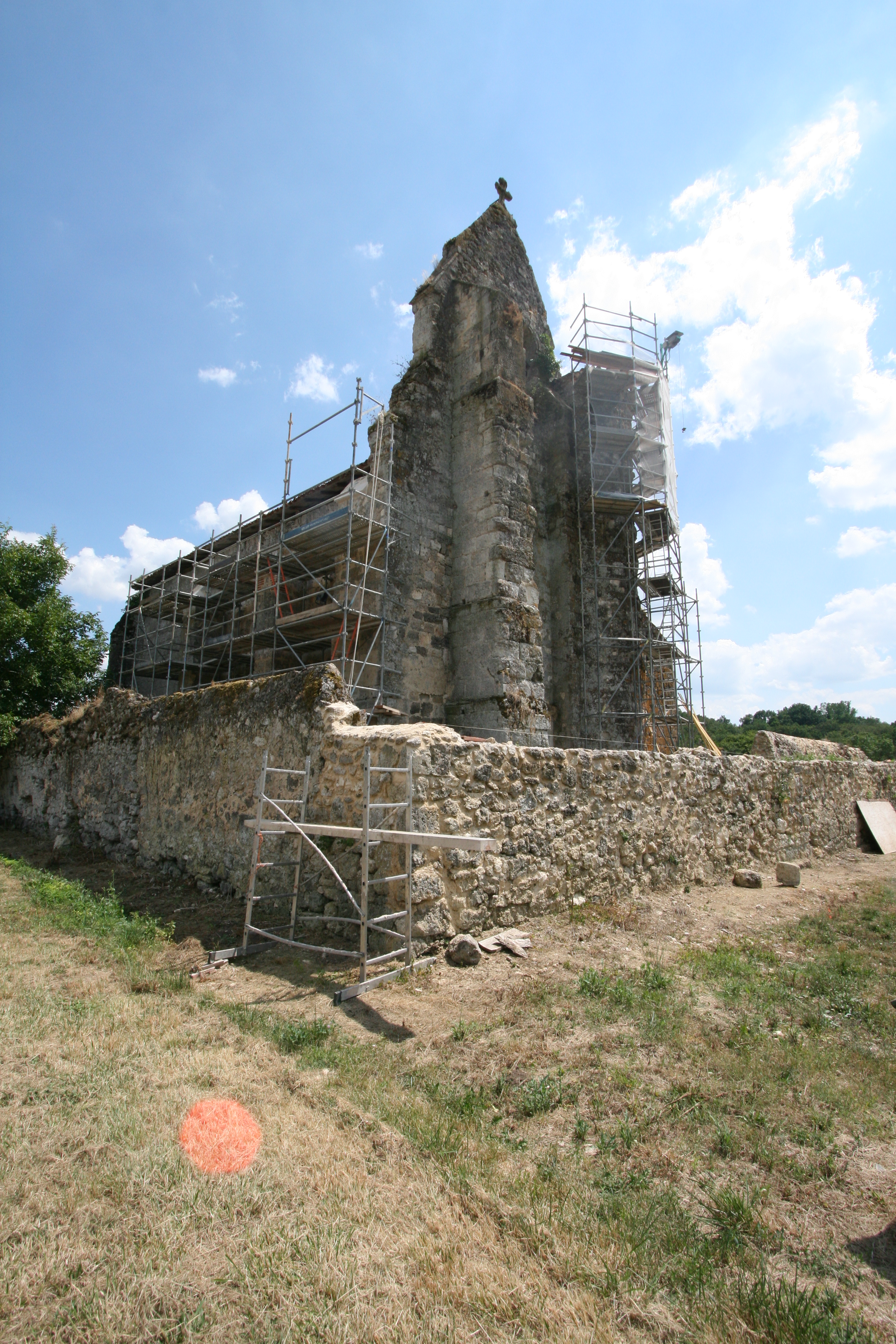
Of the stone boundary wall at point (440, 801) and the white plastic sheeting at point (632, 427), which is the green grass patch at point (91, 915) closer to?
the stone boundary wall at point (440, 801)

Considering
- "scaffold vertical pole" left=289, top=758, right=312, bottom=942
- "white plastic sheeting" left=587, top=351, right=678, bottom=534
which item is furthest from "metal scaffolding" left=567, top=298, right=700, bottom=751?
"scaffold vertical pole" left=289, top=758, right=312, bottom=942

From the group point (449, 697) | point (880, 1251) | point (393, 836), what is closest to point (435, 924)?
point (393, 836)

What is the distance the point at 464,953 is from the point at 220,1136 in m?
2.46

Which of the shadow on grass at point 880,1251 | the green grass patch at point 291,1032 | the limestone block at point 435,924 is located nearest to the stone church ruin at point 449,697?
the limestone block at point 435,924

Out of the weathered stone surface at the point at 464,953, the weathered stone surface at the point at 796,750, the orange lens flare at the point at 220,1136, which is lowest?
the orange lens flare at the point at 220,1136

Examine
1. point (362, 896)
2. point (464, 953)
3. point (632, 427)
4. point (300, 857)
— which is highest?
point (632, 427)

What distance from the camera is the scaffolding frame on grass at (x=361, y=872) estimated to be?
174 inches

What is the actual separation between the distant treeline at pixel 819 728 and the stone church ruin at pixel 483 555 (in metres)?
10.9

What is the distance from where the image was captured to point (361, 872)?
17.5 ft

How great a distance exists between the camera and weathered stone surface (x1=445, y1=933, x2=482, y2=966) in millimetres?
4879

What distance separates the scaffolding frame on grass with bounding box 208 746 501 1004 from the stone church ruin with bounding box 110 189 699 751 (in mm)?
4371

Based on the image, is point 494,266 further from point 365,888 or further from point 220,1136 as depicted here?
point 220,1136

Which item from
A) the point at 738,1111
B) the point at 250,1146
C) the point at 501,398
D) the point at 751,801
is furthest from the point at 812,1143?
the point at 501,398

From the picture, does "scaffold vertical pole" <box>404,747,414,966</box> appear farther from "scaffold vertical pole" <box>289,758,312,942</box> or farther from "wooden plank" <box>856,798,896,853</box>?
"wooden plank" <box>856,798,896,853</box>
